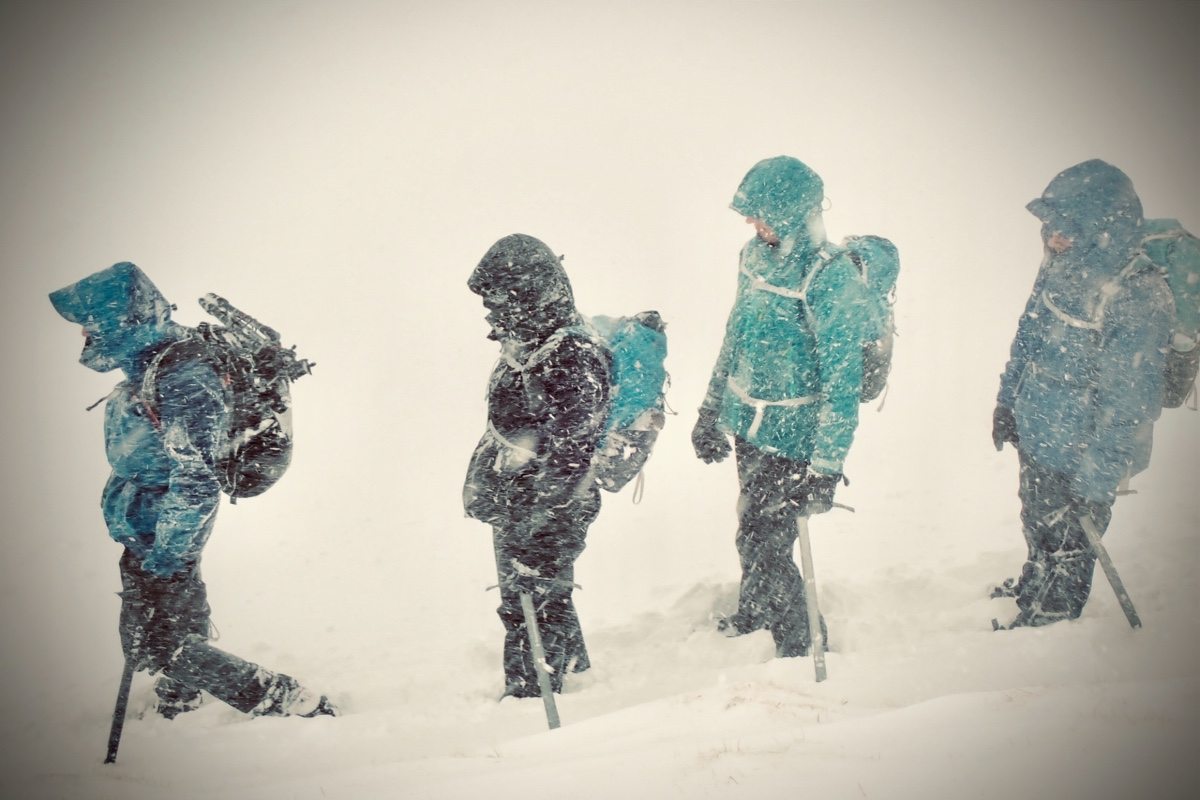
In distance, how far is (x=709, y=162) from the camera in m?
8.80

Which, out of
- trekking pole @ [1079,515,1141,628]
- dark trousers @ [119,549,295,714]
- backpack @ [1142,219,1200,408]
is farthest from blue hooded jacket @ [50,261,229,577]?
backpack @ [1142,219,1200,408]

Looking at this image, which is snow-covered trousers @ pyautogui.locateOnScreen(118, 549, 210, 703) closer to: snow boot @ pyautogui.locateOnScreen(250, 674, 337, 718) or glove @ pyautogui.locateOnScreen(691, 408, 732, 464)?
snow boot @ pyautogui.locateOnScreen(250, 674, 337, 718)

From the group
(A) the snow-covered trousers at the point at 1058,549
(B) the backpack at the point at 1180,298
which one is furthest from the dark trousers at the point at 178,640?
(B) the backpack at the point at 1180,298

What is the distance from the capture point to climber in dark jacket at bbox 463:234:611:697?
393cm

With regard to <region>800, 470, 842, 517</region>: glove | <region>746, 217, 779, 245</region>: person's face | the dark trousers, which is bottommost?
the dark trousers

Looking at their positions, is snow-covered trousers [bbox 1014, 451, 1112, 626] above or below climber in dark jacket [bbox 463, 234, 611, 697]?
below

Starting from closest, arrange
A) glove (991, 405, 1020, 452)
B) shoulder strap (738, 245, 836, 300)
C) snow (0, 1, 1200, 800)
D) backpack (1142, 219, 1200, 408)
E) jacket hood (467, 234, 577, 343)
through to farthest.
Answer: jacket hood (467, 234, 577, 343), shoulder strap (738, 245, 836, 300), backpack (1142, 219, 1200, 408), glove (991, 405, 1020, 452), snow (0, 1, 1200, 800)

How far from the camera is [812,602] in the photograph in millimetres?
4070

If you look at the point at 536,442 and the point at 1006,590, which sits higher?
the point at 536,442

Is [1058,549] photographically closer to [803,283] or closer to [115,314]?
[803,283]

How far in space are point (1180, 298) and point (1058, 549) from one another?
5.03 feet

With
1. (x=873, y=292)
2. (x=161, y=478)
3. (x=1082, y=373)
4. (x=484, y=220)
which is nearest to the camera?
(x=161, y=478)

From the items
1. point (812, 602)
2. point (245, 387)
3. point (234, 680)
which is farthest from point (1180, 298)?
point (234, 680)

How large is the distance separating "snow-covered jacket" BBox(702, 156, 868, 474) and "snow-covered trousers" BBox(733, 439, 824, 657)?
13 cm
